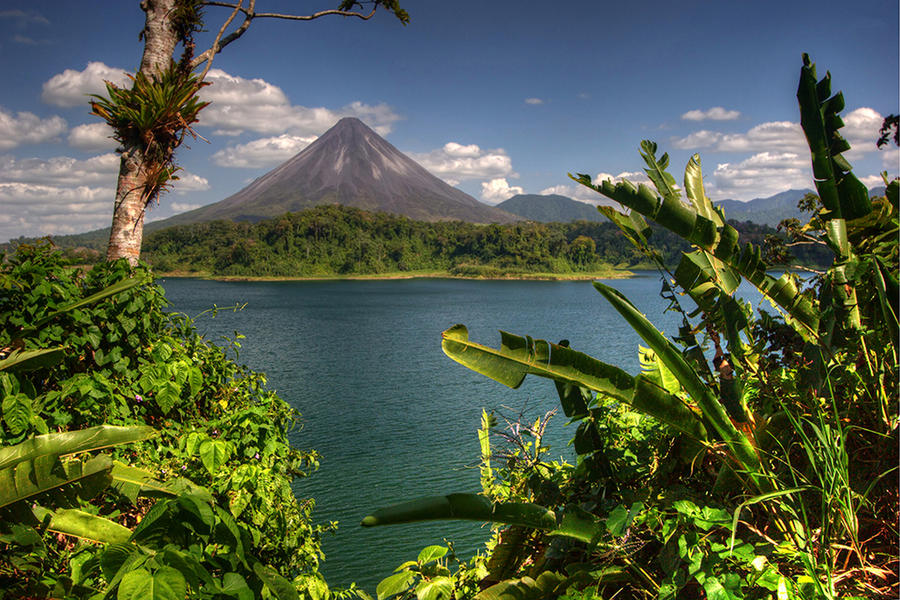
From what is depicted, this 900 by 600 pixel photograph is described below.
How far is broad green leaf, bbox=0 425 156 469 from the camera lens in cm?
180

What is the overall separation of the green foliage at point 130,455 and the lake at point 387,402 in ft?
1.69

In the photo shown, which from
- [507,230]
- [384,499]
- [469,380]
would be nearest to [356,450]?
[384,499]

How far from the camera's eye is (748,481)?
165cm

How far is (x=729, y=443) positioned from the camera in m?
1.55

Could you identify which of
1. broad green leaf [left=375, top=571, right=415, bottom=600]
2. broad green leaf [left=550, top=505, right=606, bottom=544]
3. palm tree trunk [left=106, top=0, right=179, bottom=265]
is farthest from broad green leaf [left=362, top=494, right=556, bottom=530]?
palm tree trunk [left=106, top=0, right=179, bottom=265]

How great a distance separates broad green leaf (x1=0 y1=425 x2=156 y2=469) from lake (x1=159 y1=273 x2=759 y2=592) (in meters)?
1.24

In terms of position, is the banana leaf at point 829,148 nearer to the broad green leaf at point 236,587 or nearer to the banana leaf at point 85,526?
the broad green leaf at point 236,587

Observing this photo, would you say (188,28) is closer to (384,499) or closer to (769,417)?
(769,417)

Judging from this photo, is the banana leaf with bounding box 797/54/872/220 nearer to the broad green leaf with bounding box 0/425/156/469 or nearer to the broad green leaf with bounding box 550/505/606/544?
the broad green leaf with bounding box 550/505/606/544

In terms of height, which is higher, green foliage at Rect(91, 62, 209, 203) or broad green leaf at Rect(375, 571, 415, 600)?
green foliage at Rect(91, 62, 209, 203)

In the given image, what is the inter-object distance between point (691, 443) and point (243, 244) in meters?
90.8

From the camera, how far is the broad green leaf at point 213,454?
8.52 ft

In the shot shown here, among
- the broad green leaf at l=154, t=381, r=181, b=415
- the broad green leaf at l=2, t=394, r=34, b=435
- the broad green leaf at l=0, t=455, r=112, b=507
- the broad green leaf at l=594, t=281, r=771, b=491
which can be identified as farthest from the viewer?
the broad green leaf at l=154, t=381, r=181, b=415

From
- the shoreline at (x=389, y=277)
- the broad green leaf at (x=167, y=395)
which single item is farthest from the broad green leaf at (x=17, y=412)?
the shoreline at (x=389, y=277)
